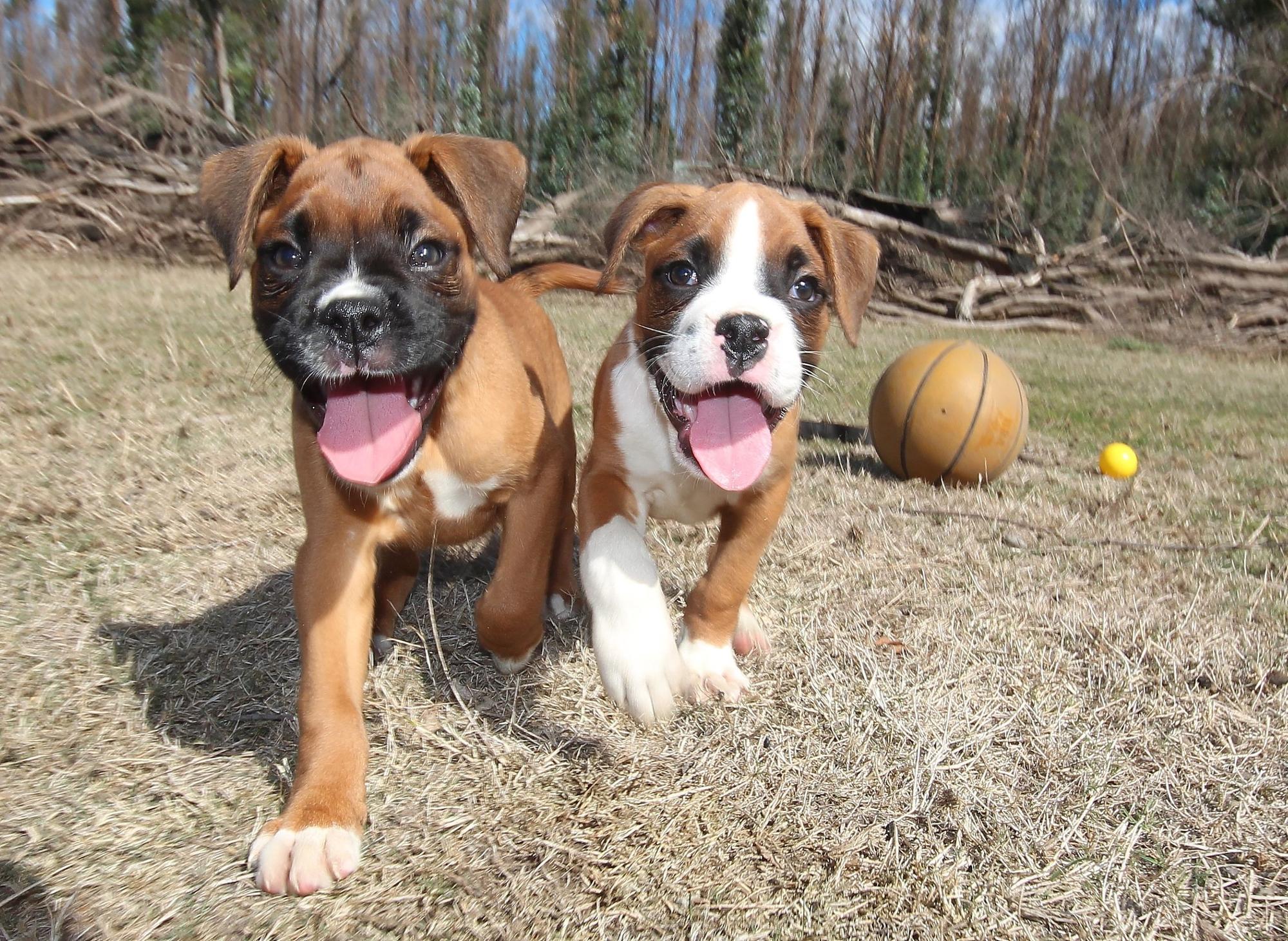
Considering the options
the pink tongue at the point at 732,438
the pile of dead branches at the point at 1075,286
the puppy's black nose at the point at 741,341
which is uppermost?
the puppy's black nose at the point at 741,341

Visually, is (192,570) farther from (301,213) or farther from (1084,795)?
(1084,795)

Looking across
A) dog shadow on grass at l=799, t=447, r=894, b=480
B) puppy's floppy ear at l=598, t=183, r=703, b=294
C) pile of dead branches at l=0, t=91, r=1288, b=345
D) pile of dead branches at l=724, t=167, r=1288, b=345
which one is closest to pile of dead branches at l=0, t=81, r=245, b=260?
pile of dead branches at l=0, t=91, r=1288, b=345

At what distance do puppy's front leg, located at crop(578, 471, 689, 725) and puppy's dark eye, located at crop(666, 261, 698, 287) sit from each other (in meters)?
A: 0.80

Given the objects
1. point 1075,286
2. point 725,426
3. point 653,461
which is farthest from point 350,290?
point 1075,286

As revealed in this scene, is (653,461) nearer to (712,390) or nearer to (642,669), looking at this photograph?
(712,390)

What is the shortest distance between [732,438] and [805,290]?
654 millimetres

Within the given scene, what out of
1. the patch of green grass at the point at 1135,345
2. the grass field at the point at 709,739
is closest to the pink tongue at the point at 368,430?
the grass field at the point at 709,739

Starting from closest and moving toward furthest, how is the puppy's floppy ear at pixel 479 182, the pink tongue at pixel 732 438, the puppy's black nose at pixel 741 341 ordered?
the puppy's black nose at pixel 741 341 < the pink tongue at pixel 732 438 < the puppy's floppy ear at pixel 479 182

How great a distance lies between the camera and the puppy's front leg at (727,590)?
3377mm

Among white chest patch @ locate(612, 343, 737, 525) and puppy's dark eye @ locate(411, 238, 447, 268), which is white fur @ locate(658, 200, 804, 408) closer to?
white chest patch @ locate(612, 343, 737, 525)

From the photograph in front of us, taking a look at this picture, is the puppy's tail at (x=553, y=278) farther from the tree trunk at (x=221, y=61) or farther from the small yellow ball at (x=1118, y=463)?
the tree trunk at (x=221, y=61)

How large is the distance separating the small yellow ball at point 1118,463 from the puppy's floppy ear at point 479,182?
4370 millimetres

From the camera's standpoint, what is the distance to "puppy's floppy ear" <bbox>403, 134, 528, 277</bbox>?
11.0 ft

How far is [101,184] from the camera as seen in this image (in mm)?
14445
